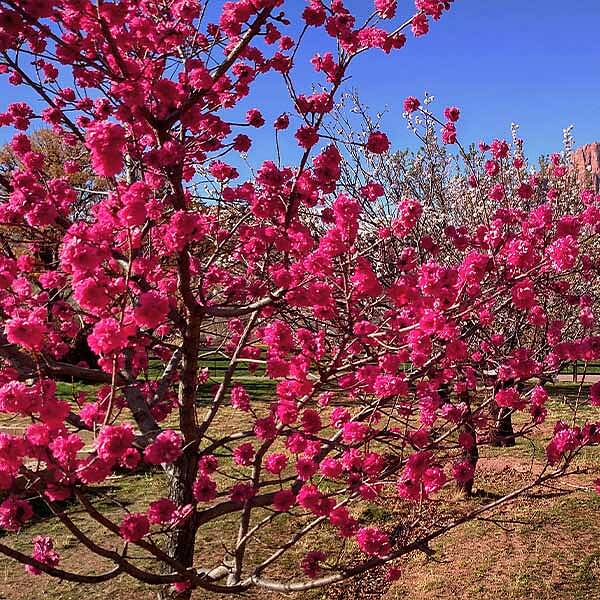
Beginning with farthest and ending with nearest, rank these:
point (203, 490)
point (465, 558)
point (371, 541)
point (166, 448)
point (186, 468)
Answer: point (465, 558), point (186, 468), point (203, 490), point (371, 541), point (166, 448)

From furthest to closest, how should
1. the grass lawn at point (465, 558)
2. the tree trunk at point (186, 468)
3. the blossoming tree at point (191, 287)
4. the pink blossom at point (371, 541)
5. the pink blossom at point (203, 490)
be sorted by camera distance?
the grass lawn at point (465, 558) → the tree trunk at point (186, 468) → the pink blossom at point (203, 490) → the pink blossom at point (371, 541) → the blossoming tree at point (191, 287)

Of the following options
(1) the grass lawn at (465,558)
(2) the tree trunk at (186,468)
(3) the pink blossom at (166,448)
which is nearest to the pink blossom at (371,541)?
(2) the tree trunk at (186,468)

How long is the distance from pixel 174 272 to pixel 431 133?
29.0 feet

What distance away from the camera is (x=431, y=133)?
12719 mm

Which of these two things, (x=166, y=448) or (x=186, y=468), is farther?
(x=186, y=468)

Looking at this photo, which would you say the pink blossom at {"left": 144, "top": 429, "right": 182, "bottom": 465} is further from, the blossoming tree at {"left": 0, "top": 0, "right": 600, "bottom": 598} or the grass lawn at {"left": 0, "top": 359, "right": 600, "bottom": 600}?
the grass lawn at {"left": 0, "top": 359, "right": 600, "bottom": 600}

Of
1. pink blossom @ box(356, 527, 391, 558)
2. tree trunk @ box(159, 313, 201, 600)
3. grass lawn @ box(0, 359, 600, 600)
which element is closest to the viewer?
pink blossom @ box(356, 527, 391, 558)

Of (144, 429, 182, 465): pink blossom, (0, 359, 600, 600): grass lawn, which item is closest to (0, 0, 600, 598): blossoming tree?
(144, 429, 182, 465): pink blossom

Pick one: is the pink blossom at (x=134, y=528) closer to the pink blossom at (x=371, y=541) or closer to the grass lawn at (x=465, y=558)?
the pink blossom at (x=371, y=541)

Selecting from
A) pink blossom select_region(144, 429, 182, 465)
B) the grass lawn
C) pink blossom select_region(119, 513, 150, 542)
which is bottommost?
the grass lawn

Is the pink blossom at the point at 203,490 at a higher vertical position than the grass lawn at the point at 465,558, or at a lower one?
higher

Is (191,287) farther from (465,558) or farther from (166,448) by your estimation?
(465,558)

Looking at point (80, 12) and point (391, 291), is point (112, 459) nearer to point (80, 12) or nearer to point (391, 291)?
point (391, 291)

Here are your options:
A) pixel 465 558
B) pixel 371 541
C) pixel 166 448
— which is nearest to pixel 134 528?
pixel 166 448
